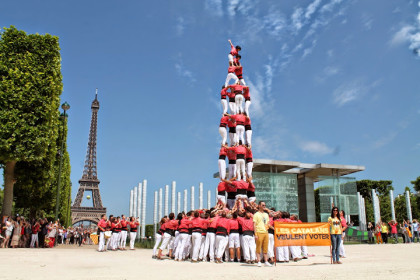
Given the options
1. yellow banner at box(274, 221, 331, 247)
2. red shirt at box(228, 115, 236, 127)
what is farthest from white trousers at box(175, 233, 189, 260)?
red shirt at box(228, 115, 236, 127)

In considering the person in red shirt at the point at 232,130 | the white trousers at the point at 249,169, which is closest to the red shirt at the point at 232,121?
the person in red shirt at the point at 232,130

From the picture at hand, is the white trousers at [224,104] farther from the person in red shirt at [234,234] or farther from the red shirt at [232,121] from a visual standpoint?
the person in red shirt at [234,234]

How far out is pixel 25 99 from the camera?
1900 centimetres

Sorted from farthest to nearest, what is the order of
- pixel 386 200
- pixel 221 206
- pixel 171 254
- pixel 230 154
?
pixel 386 200
pixel 230 154
pixel 221 206
pixel 171 254

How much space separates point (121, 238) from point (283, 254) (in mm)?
10487

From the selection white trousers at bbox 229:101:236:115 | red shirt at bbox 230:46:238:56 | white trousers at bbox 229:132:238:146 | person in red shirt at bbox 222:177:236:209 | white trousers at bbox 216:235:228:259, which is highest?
red shirt at bbox 230:46:238:56

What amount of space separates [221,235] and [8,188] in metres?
14.1

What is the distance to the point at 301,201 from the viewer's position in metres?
37.6

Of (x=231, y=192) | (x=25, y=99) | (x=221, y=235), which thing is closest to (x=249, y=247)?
(x=221, y=235)

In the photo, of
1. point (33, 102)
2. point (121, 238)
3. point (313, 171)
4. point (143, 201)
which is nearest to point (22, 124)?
point (33, 102)

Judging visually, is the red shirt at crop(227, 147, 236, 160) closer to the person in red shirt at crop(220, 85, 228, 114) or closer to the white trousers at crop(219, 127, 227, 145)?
the white trousers at crop(219, 127, 227, 145)

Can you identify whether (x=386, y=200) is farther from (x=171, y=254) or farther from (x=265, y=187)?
(x=171, y=254)

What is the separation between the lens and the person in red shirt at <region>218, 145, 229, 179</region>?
15508 millimetres

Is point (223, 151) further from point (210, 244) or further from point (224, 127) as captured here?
point (210, 244)
